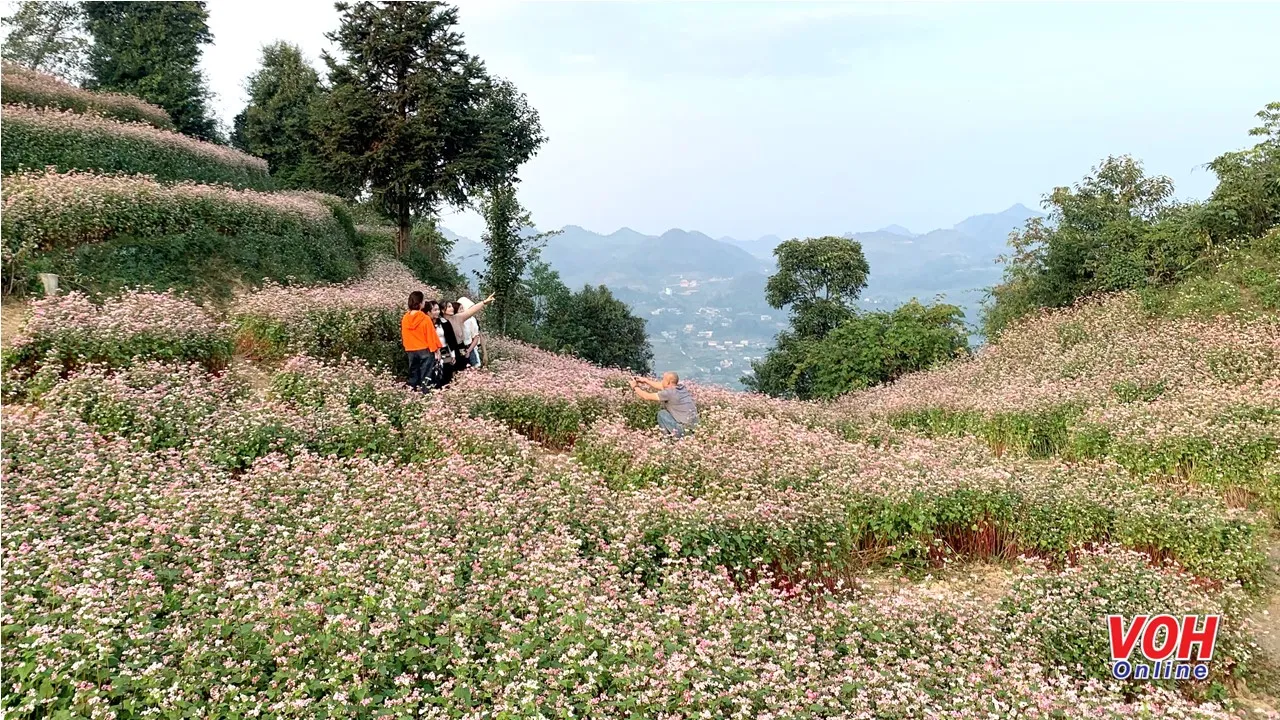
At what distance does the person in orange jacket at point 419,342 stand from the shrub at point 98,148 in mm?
12942

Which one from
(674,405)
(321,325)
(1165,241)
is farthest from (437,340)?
(1165,241)

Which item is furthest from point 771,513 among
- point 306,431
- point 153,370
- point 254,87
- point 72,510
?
point 254,87

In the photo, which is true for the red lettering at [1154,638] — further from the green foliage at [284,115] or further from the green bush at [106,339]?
the green foliage at [284,115]

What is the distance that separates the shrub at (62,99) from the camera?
2427 centimetres

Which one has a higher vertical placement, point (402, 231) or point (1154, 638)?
point (402, 231)

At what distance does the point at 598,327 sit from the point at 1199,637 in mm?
54891

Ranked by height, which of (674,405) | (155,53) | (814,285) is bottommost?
(674,405)

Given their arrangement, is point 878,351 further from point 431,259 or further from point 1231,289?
point 431,259

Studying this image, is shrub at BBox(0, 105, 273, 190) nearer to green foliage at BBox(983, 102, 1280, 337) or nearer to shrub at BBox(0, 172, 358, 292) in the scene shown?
shrub at BBox(0, 172, 358, 292)

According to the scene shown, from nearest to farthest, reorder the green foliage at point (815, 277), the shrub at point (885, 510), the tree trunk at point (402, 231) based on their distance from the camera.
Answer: the shrub at point (885, 510) → the tree trunk at point (402, 231) → the green foliage at point (815, 277)

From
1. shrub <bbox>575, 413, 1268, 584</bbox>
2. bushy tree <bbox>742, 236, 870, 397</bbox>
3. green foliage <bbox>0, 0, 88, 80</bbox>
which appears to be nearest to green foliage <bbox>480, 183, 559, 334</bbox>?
shrub <bbox>575, 413, 1268, 584</bbox>

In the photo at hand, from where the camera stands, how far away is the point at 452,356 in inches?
563

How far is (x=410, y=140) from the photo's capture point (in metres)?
30.4

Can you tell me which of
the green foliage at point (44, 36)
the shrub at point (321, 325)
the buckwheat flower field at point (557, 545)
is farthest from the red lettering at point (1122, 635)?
the green foliage at point (44, 36)
